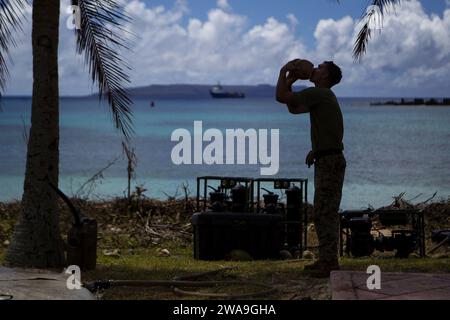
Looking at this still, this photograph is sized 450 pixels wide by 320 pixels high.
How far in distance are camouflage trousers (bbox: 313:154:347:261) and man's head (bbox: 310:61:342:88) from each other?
0.70m

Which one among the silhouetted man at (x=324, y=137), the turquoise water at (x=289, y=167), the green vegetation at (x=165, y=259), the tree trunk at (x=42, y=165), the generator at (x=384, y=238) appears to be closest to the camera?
the green vegetation at (x=165, y=259)

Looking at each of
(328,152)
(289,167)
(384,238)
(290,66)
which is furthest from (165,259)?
(289,167)

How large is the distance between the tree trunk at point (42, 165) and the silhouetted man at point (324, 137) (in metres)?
2.71

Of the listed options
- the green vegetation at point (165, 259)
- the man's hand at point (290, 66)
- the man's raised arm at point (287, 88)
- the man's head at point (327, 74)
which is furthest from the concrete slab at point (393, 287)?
the man's hand at point (290, 66)

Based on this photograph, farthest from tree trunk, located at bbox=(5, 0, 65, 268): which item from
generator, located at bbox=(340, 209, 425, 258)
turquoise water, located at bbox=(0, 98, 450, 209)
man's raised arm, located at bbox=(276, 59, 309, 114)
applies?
turquoise water, located at bbox=(0, 98, 450, 209)

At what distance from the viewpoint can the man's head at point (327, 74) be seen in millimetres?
8492

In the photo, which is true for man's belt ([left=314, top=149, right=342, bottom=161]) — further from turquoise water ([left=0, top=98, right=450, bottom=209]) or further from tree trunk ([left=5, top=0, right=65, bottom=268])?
turquoise water ([left=0, top=98, right=450, bottom=209])

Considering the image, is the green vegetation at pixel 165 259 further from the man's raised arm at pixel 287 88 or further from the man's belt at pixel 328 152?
the man's raised arm at pixel 287 88

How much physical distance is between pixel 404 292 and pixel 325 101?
78.6 inches

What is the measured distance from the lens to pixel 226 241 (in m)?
11.1

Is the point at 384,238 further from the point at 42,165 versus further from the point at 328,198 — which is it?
the point at 42,165

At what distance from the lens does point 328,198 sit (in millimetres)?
8398

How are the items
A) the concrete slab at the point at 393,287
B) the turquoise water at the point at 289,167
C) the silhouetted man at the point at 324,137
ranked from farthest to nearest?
1. the turquoise water at the point at 289,167
2. the silhouetted man at the point at 324,137
3. the concrete slab at the point at 393,287
